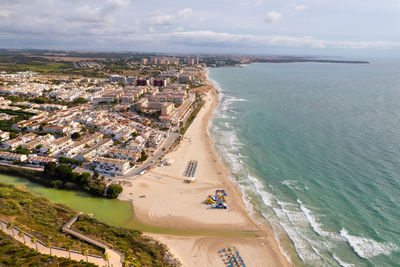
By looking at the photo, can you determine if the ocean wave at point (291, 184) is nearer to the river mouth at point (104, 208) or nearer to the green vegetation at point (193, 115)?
the river mouth at point (104, 208)

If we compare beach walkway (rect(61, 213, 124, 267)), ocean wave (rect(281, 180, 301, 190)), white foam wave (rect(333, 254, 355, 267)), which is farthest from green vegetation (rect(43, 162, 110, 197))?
white foam wave (rect(333, 254, 355, 267))

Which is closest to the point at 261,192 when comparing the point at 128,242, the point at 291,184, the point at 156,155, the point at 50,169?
the point at 291,184

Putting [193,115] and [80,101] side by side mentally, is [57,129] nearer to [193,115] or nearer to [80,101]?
[80,101]

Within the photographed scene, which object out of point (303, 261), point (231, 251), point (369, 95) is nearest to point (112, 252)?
point (231, 251)

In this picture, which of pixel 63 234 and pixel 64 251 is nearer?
pixel 64 251

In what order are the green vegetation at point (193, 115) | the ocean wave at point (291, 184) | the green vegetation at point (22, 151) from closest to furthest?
the ocean wave at point (291, 184) → the green vegetation at point (22, 151) → the green vegetation at point (193, 115)

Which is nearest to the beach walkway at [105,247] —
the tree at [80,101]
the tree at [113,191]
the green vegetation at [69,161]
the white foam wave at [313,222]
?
the tree at [113,191]
